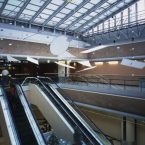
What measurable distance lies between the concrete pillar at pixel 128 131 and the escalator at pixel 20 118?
7.43 metres

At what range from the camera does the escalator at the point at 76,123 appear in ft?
29.3

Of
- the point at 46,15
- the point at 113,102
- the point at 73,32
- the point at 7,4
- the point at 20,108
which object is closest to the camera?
the point at 20,108

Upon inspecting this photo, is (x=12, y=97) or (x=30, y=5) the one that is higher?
(x=30, y=5)

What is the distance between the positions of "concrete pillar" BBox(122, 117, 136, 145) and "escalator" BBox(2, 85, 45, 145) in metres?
7.43

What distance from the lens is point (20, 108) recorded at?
428 inches

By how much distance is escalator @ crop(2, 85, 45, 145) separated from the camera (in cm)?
863

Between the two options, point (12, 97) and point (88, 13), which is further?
point (88, 13)

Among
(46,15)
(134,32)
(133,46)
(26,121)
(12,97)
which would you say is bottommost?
(26,121)

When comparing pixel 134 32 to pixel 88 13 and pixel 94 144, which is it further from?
pixel 94 144

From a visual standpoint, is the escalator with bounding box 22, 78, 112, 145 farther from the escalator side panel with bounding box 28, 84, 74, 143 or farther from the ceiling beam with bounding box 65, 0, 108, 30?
the ceiling beam with bounding box 65, 0, 108, 30

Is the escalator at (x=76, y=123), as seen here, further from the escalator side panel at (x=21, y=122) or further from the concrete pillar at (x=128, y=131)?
the concrete pillar at (x=128, y=131)

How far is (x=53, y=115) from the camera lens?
11594 mm

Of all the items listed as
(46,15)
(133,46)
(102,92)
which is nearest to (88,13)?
(46,15)

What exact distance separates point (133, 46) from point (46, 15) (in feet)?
32.1
